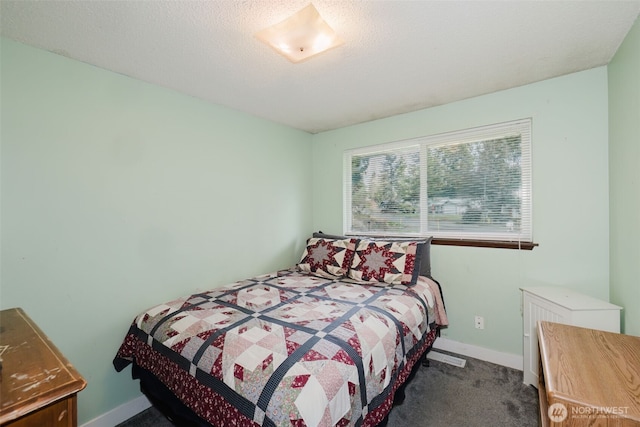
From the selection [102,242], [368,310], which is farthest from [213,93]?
[368,310]

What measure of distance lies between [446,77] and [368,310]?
1.76 metres

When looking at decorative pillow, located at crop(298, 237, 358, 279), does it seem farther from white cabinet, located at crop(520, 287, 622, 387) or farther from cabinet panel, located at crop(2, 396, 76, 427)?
cabinet panel, located at crop(2, 396, 76, 427)

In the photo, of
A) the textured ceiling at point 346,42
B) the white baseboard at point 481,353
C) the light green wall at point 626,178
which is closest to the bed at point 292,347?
the white baseboard at point 481,353

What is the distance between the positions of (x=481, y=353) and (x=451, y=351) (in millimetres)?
250

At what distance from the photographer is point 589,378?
3.15 ft

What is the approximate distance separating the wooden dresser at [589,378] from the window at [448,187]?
44.5 inches

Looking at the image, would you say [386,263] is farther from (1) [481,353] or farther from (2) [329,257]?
(1) [481,353]

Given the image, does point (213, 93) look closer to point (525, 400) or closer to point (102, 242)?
point (102, 242)

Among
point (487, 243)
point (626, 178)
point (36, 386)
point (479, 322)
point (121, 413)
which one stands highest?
point (626, 178)

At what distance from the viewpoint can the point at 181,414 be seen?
4.72ft

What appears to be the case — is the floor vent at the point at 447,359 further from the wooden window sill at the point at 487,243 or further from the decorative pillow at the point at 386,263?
the wooden window sill at the point at 487,243

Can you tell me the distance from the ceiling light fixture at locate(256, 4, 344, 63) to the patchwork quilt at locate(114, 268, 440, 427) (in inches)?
59.8

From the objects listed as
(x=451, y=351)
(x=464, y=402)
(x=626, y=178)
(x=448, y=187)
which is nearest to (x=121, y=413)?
(x=464, y=402)

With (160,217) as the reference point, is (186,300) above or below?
below
